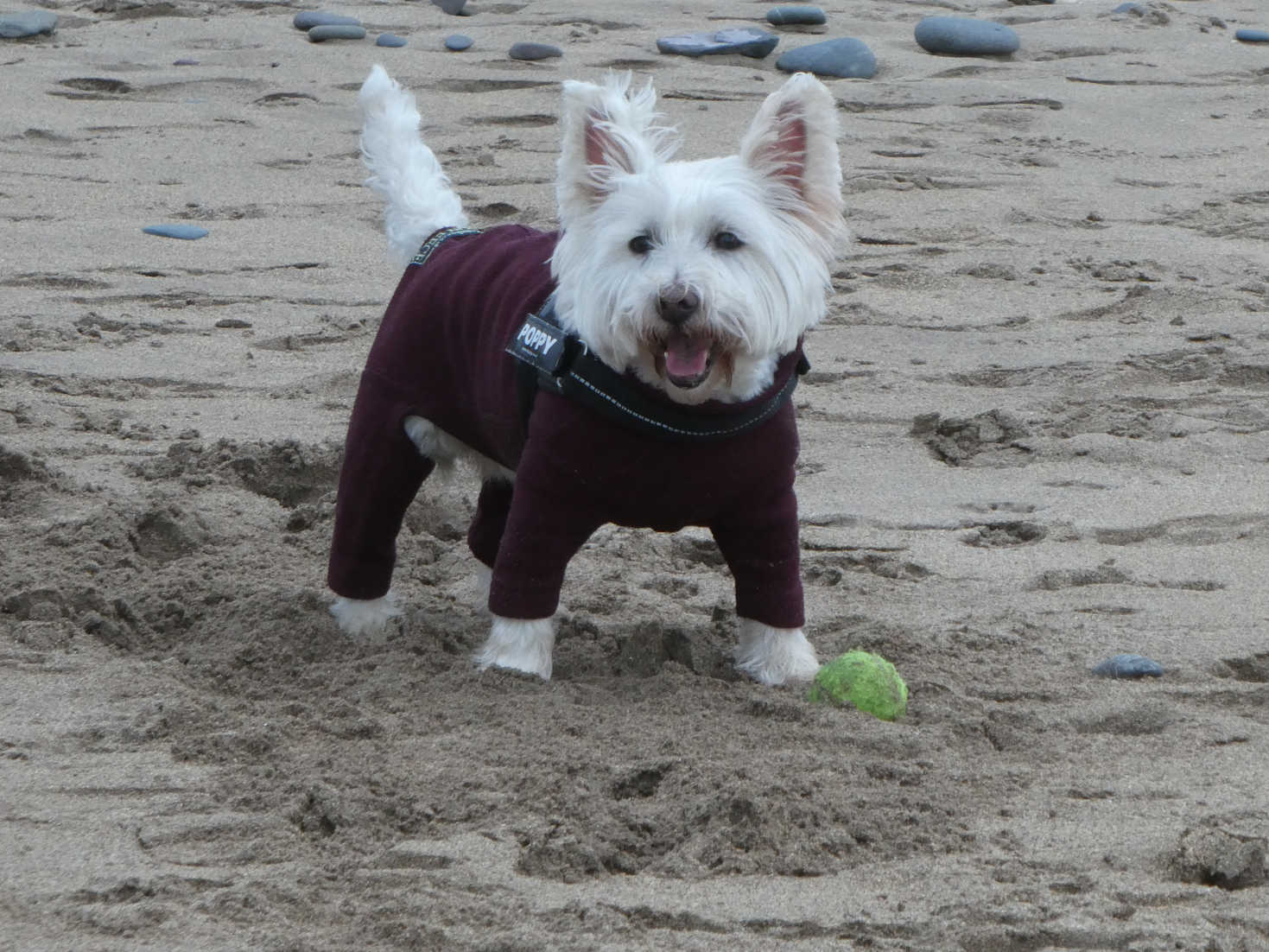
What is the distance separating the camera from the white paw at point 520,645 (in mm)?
3592

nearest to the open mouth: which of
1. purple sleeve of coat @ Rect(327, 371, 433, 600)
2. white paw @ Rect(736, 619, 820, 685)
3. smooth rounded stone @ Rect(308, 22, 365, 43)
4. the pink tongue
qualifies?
the pink tongue

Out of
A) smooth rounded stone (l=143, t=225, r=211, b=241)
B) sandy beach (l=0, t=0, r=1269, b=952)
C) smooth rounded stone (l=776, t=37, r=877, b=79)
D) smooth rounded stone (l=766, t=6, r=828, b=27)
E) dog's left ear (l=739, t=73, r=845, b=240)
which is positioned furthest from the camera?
smooth rounded stone (l=766, t=6, r=828, b=27)

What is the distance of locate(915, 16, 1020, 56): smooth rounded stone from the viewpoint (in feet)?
29.9

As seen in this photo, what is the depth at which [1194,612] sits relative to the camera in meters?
3.89

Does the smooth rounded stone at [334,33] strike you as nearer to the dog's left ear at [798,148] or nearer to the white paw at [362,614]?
the white paw at [362,614]

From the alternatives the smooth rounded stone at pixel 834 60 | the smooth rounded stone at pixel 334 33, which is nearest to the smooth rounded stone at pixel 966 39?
the smooth rounded stone at pixel 834 60

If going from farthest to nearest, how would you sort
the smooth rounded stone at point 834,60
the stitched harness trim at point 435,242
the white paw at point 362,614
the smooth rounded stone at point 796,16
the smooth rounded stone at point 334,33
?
1. the smooth rounded stone at point 796,16
2. the smooth rounded stone at point 334,33
3. the smooth rounded stone at point 834,60
4. the stitched harness trim at point 435,242
5. the white paw at point 362,614

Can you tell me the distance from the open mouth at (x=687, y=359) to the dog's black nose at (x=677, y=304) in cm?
5

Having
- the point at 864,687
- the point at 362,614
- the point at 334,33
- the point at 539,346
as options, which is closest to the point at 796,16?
the point at 334,33

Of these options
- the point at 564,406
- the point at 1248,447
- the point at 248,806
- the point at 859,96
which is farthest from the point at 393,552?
the point at 859,96

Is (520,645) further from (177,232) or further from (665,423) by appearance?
(177,232)

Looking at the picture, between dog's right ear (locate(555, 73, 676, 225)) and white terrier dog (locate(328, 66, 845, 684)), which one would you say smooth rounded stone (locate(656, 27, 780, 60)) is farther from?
dog's right ear (locate(555, 73, 676, 225))

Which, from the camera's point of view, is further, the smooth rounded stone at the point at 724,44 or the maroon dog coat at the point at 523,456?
the smooth rounded stone at the point at 724,44

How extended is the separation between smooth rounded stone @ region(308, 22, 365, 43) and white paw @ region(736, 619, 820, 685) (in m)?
6.41
